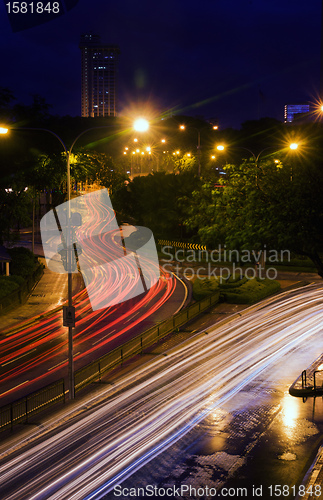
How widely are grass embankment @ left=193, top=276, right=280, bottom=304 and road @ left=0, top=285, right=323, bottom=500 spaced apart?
6826 mm

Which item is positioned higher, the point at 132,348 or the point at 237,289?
the point at 237,289

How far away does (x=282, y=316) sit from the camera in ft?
99.6

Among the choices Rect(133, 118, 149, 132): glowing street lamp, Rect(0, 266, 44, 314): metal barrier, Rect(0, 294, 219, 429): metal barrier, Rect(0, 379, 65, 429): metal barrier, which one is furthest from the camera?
Rect(0, 266, 44, 314): metal barrier

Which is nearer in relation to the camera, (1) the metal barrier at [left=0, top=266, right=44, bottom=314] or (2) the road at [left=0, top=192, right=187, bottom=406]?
(2) the road at [left=0, top=192, right=187, bottom=406]

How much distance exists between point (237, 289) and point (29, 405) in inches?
850

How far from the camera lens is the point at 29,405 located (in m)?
17.5

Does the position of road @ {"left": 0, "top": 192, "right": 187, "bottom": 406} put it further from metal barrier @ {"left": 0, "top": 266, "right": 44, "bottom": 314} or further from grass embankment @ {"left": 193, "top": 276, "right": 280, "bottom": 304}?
metal barrier @ {"left": 0, "top": 266, "right": 44, "bottom": 314}

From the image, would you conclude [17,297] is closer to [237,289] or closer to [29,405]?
[237,289]

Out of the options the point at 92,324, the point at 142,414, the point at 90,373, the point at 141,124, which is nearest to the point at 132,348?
the point at 90,373

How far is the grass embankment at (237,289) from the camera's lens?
3538 cm

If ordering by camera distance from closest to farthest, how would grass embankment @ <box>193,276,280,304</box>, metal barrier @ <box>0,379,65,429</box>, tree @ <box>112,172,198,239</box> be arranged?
metal barrier @ <box>0,379,65,429</box> → grass embankment @ <box>193,276,280,304</box> → tree @ <box>112,172,198,239</box>

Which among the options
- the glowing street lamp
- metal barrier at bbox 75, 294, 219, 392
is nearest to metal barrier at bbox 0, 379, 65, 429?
metal barrier at bbox 75, 294, 219, 392

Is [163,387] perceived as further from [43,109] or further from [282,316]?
[43,109]

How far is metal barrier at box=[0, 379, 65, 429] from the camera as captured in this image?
1623 cm
